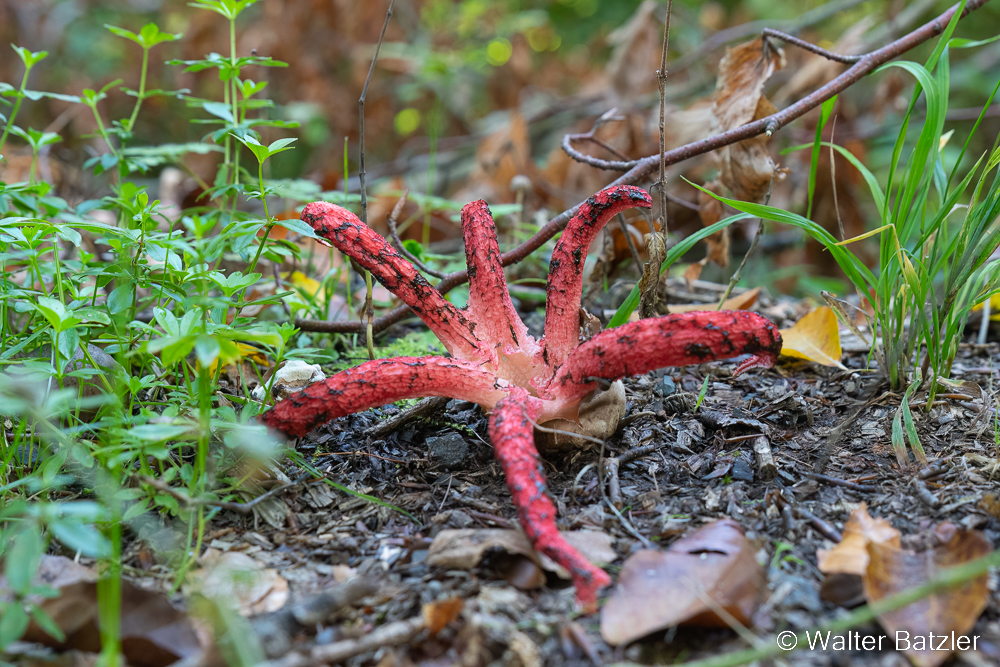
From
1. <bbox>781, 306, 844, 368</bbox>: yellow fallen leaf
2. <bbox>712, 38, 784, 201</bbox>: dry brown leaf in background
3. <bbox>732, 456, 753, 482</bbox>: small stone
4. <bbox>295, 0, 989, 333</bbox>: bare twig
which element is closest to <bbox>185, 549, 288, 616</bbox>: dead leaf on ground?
<bbox>295, 0, 989, 333</bbox>: bare twig

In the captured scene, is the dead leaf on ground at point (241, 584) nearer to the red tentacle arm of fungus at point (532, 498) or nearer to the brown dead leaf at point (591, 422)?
the red tentacle arm of fungus at point (532, 498)

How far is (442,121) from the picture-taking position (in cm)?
895

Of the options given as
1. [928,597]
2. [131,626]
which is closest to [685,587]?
[928,597]

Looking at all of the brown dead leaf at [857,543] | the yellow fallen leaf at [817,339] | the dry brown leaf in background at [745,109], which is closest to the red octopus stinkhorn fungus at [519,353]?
the brown dead leaf at [857,543]

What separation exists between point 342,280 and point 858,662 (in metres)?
3.40

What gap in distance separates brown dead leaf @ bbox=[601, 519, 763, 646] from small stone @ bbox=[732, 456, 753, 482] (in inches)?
15.9

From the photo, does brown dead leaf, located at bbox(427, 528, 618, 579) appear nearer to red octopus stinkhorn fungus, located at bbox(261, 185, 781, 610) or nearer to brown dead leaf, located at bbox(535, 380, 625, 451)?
red octopus stinkhorn fungus, located at bbox(261, 185, 781, 610)

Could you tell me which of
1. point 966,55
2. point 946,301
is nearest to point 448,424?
point 946,301

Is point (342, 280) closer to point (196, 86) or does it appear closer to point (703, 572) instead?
point (703, 572)

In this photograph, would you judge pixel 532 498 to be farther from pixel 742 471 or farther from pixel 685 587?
pixel 742 471

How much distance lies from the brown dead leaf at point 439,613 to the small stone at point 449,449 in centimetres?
74

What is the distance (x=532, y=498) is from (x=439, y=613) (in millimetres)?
351

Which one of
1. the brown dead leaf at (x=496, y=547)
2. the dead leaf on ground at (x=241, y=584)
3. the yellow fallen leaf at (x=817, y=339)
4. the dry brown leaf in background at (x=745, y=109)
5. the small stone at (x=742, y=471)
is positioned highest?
the dry brown leaf in background at (x=745, y=109)

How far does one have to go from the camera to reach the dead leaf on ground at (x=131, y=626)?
1.55 metres
